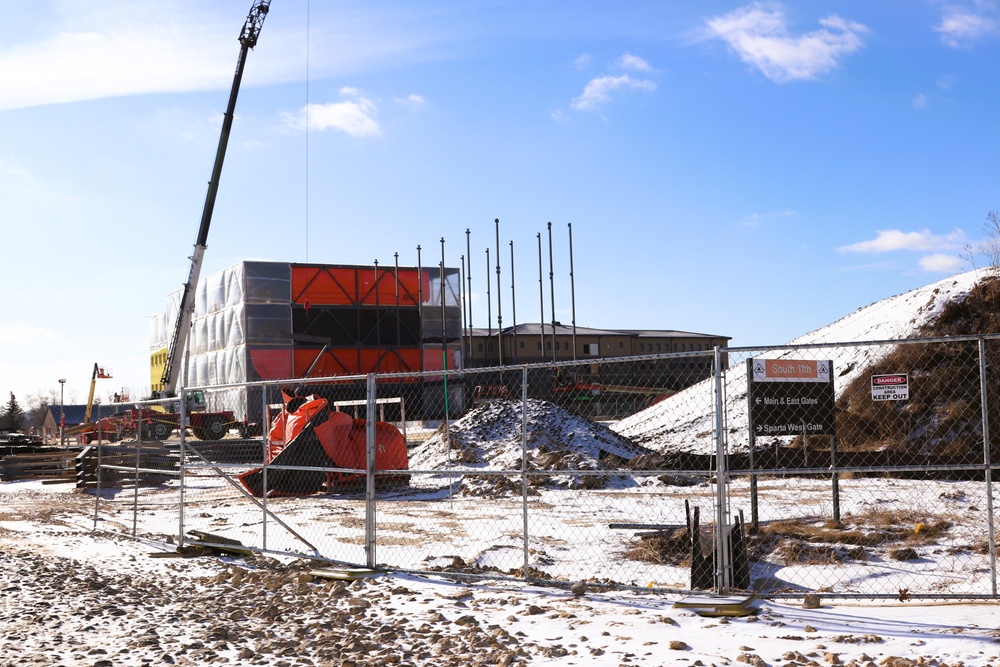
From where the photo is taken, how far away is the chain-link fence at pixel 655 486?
10.0 m

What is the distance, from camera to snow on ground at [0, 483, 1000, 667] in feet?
23.0

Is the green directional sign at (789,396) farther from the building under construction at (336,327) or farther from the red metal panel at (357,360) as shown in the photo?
the red metal panel at (357,360)

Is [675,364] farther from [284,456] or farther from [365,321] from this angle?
[284,456]

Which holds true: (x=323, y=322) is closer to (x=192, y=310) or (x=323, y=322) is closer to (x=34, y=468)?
(x=192, y=310)

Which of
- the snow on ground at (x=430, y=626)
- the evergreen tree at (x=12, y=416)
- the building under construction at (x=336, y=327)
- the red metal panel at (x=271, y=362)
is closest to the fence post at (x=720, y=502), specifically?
the snow on ground at (x=430, y=626)

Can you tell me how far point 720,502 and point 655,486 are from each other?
498 inches

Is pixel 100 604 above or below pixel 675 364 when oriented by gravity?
below

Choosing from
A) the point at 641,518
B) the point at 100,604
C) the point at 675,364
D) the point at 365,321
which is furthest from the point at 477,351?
the point at 100,604

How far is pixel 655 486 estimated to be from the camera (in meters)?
20.8

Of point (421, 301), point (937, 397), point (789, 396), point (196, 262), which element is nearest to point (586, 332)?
point (421, 301)

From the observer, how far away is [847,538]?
1195cm

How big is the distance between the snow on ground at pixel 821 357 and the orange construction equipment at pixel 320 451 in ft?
30.9

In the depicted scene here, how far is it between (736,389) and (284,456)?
1631 cm

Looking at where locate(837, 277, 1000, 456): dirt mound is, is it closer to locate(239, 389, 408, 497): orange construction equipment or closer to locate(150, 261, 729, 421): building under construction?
locate(239, 389, 408, 497): orange construction equipment
